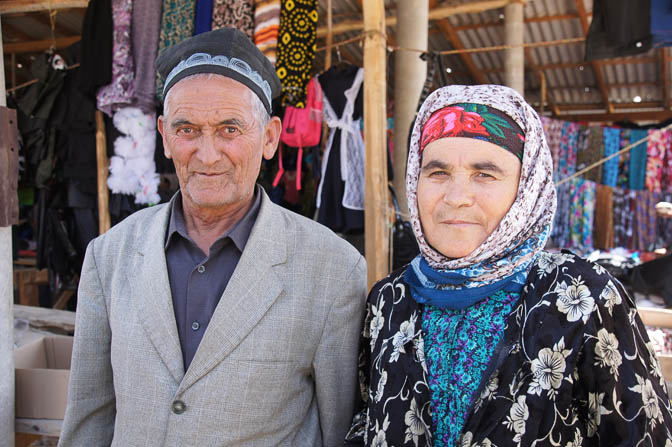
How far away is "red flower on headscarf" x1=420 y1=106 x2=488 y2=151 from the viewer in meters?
1.26

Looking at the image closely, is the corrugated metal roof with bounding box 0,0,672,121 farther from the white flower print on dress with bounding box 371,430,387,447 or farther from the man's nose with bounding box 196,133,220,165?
the white flower print on dress with bounding box 371,430,387,447

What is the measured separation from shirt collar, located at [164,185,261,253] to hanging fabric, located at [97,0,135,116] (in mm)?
2481

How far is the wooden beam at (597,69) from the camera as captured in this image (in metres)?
6.96

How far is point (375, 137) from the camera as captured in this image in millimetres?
2883

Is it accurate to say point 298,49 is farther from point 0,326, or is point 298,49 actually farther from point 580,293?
point 580,293

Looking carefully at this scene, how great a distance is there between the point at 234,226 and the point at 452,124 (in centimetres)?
69

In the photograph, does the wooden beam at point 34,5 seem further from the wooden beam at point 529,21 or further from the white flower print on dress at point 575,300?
the wooden beam at point 529,21

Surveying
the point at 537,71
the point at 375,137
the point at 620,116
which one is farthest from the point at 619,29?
the point at 620,116

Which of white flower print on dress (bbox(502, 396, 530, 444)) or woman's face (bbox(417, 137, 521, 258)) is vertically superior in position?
woman's face (bbox(417, 137, 521, 258))

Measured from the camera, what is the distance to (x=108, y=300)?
1.48 meters

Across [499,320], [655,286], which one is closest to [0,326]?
[499,320]

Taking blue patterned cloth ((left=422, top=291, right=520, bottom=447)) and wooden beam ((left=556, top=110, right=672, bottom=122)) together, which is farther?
wooden beam ((left=556, top=110, right=672, bottom=122))

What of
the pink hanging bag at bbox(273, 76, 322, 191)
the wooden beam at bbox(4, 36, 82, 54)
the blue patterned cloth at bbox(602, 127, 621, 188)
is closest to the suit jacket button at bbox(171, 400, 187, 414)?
the pink hanging bag at bbox(273, 76, 322, 191)

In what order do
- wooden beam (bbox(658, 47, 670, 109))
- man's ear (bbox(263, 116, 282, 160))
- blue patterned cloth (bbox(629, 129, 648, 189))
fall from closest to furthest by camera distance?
man's ear (bbox(263, 116, 282, 160)), blue patterned cloth (bbox(629, 129, 648, 189)), wooden beam (bbox(658, 47, 670, 109))
